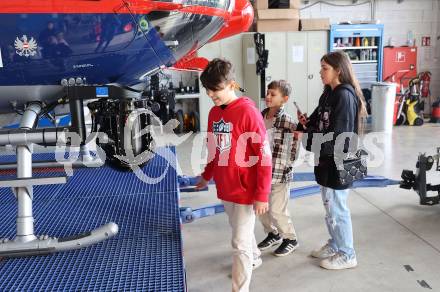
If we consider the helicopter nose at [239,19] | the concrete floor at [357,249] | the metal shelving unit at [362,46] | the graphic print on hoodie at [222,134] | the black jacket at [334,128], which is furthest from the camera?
the metal shelving unit at [362,46]

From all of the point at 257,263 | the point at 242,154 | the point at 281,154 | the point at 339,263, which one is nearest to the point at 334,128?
the point at 281,154

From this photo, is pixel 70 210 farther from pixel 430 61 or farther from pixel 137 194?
pixel 430 61

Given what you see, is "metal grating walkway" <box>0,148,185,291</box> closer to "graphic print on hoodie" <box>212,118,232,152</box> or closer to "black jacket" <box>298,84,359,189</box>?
"graphic print on hoodie" <box>212,118,232,152</box>

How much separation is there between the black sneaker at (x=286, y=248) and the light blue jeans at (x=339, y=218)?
1.08ft

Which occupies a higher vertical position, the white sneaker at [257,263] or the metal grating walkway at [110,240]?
the metal grating walkway at [110,240]

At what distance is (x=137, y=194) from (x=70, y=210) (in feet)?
1.30

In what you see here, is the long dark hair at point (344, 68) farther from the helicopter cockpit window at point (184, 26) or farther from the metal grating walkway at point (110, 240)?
the metal grating walkway at point (110, 240)

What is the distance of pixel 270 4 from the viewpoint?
7684 millimetres

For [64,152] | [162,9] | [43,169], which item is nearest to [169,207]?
[162,9]

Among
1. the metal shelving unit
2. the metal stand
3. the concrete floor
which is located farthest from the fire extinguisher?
the metal stand

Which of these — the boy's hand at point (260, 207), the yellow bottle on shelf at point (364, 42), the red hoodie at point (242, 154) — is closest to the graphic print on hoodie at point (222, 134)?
the red hoodie at point (242, 154)

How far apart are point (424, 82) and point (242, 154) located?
8.07 m

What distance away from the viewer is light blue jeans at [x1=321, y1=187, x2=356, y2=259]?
2.34 metres

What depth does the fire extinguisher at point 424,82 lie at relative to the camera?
852cm
